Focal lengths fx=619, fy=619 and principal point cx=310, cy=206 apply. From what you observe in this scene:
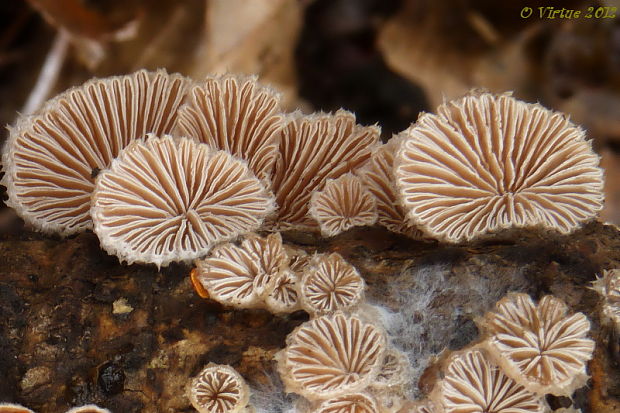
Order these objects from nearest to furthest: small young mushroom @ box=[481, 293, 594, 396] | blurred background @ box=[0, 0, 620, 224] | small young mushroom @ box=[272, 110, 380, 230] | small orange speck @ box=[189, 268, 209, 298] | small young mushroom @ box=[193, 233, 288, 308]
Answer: small young mushroom @ box=[481, 293, 594, 396]
small young mushroom @ box=[193, 233, 288, 308]
small orange speck @ box=[189, 268, 209, 298]
small young mushroom @ box=[272, 110, 380, 230]
blurred background @ box=[0, 0, 620, 224]

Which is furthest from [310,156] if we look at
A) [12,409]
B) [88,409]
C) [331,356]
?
[12,409]

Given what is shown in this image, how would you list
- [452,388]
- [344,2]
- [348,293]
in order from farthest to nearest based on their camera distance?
[344,2] < [348,293] < [452,388]

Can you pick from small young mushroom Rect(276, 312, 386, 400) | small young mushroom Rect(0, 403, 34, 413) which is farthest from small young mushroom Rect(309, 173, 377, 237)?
small young mushroom Rect(0, 403, 34, 413)

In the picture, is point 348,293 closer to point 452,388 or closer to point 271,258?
point 271,258

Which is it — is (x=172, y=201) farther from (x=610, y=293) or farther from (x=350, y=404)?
(x=610, y=293)

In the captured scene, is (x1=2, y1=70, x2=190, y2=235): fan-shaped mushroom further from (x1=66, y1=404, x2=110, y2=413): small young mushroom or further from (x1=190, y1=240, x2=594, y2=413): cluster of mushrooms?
(x1=190, y1=240, x2=594, y2=413): cluster of mushrooms

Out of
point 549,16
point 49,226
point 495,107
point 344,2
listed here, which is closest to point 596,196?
point 495,107

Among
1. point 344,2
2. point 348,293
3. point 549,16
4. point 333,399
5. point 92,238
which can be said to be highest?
point 344,2
